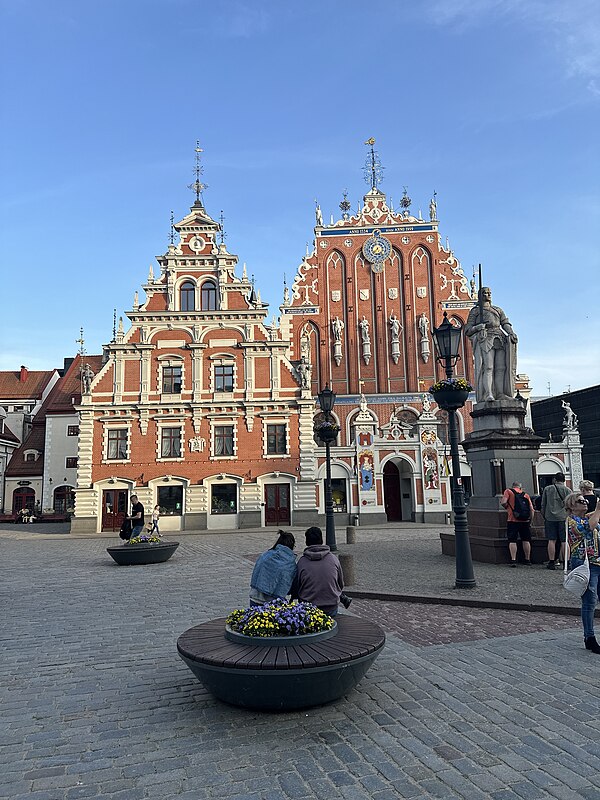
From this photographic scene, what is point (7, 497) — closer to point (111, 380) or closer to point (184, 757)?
point (111, 380)

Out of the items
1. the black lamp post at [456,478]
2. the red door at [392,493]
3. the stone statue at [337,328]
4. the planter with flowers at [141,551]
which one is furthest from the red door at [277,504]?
Result: the black lamp post at [456,478]

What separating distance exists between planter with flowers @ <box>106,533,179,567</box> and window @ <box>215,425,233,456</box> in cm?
1556

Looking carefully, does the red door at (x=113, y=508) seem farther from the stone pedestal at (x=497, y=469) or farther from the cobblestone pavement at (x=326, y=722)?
the cobblestone pavement at (x=326, y=722)

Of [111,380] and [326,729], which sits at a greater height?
[111,380]

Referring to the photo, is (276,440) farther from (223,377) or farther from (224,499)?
(223,377)

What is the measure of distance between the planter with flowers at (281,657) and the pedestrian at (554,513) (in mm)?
7544

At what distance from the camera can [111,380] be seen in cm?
3212

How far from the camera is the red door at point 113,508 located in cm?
A: 3081

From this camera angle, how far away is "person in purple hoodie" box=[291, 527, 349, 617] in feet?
20.2

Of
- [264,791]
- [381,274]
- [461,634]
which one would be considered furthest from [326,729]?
[381,274]

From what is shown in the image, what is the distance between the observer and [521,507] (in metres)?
12.2

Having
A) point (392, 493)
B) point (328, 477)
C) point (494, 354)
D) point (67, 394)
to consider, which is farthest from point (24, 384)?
point (494, 354)

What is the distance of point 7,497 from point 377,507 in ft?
95.1

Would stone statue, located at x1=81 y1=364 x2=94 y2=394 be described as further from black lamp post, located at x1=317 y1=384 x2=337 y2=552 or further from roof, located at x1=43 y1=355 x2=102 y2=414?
black lamp post, located at x1=317 y1=384 x2=337 y2=552
